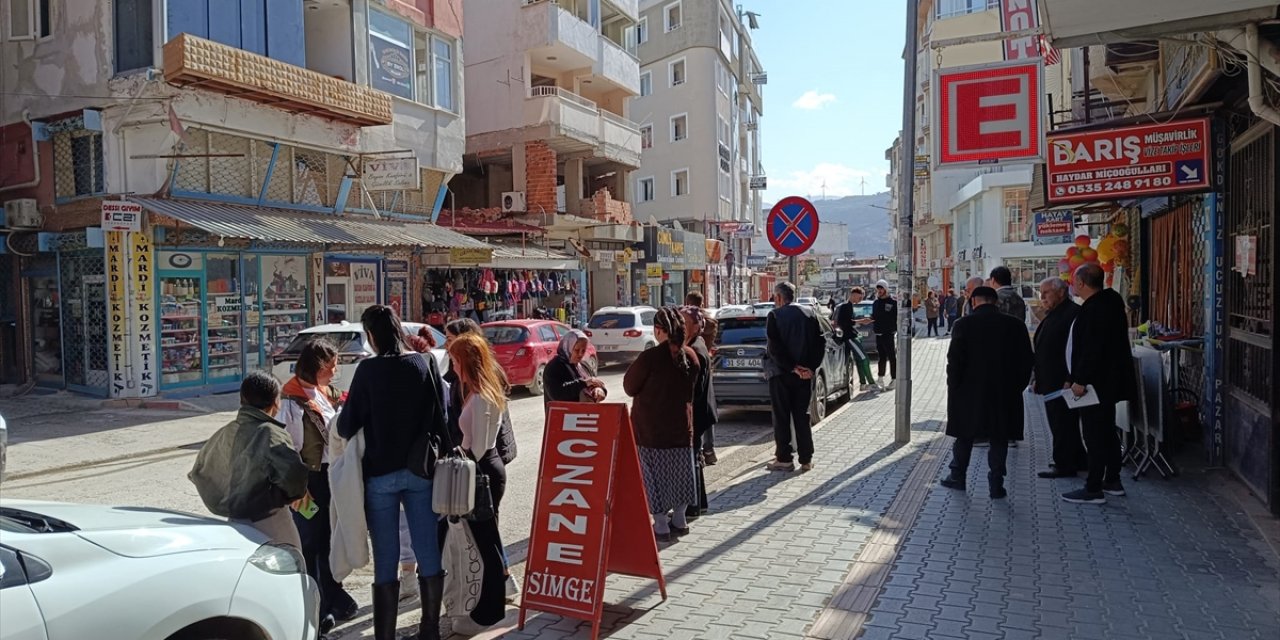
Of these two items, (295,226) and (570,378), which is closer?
(570,378)

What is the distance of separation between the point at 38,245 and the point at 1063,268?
61.5ft

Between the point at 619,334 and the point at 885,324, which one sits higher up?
the point at 885,324

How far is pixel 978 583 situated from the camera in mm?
5191

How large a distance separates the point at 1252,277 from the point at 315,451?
7096mm

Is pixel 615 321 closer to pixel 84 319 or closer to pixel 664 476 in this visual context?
pixel 84 319

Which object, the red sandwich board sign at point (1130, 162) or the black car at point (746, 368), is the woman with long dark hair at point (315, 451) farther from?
the black car at point (746, 368)

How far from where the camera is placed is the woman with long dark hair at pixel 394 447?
4258mm

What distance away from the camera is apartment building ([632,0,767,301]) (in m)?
45.3

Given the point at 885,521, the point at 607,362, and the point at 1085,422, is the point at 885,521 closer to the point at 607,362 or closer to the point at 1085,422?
the point at 1085,422

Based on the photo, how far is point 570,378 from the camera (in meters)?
5.91

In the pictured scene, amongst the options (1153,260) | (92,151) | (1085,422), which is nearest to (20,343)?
(92,151)

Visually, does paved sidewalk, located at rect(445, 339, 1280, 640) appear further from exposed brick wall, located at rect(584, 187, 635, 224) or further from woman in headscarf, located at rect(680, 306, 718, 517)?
exposed brick wall, located at rect(584, 187, 635, 224)

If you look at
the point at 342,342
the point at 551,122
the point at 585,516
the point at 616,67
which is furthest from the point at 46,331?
the point at 616,67

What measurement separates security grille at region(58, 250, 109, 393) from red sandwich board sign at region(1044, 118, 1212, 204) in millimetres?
15539
